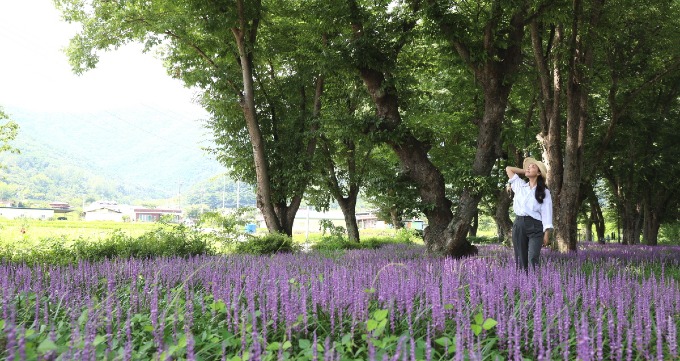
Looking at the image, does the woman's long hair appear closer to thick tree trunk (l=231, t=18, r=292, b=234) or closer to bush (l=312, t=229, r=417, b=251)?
bush (l=312, t=229, r=417, b=251)

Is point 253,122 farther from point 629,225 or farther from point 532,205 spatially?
point 629,225

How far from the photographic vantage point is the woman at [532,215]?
6.91 m

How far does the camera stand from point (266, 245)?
41.0 feet

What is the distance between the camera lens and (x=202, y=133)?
1902 centimetres

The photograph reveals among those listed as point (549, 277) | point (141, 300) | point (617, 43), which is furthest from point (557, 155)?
point (141, 300)

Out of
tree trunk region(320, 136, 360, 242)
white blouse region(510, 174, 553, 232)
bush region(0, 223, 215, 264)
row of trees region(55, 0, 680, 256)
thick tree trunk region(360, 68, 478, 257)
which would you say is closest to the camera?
white blouse region(510, 174, 553, 232)

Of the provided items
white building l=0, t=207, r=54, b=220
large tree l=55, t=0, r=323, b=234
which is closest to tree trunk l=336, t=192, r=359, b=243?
large tree l=55, t=0, r=323, b=234

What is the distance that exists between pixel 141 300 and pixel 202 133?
1537 cm

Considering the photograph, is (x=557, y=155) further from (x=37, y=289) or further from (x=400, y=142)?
(x=37, y=289)

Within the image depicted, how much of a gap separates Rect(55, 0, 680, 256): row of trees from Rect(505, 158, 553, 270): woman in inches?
99.5

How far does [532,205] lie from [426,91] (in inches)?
401

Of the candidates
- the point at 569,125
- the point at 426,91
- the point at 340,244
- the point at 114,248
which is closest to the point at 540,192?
the point at 569,125

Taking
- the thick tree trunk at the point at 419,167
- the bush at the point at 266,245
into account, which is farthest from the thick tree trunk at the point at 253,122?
the thick tree trunk at the point at 419,167

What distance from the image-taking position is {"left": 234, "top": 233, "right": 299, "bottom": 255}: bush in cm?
1223
